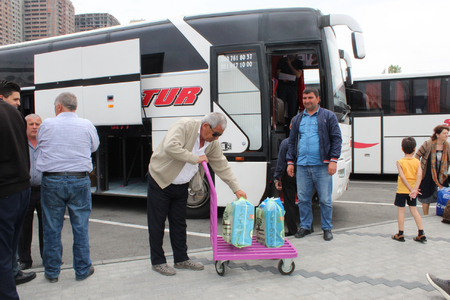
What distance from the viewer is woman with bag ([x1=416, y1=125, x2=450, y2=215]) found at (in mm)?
5832

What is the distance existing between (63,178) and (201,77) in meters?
3.08

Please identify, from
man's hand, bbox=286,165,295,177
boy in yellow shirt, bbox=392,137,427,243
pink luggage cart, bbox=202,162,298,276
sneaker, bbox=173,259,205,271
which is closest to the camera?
pink luggage cart, bbox=202,162,298,276

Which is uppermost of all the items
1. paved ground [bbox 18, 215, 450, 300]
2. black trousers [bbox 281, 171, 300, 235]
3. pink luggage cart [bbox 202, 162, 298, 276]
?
black trousers [bbox 281, 171, 300, 235]

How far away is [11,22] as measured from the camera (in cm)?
3909

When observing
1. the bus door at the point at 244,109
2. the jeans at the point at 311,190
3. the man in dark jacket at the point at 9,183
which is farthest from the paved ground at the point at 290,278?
the bus door at the point at 244,109

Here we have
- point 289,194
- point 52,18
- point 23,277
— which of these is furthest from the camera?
point 52,18

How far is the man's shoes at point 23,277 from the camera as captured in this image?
323 cm

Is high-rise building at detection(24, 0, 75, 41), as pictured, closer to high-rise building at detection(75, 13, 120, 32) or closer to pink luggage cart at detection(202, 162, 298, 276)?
high-rise building at detection(75, 13, 120, 32)

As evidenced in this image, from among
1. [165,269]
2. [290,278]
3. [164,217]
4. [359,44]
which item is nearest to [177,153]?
[164,217]

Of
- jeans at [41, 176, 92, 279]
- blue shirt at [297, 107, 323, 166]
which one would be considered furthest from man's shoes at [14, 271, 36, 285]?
blue shirt at [297, 107, 323, 166]

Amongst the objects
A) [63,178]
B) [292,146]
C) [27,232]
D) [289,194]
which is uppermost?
[292,146]

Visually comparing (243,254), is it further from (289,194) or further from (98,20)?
(98,20)

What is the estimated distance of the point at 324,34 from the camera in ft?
17.2

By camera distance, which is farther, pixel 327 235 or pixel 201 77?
pixel 201 77
